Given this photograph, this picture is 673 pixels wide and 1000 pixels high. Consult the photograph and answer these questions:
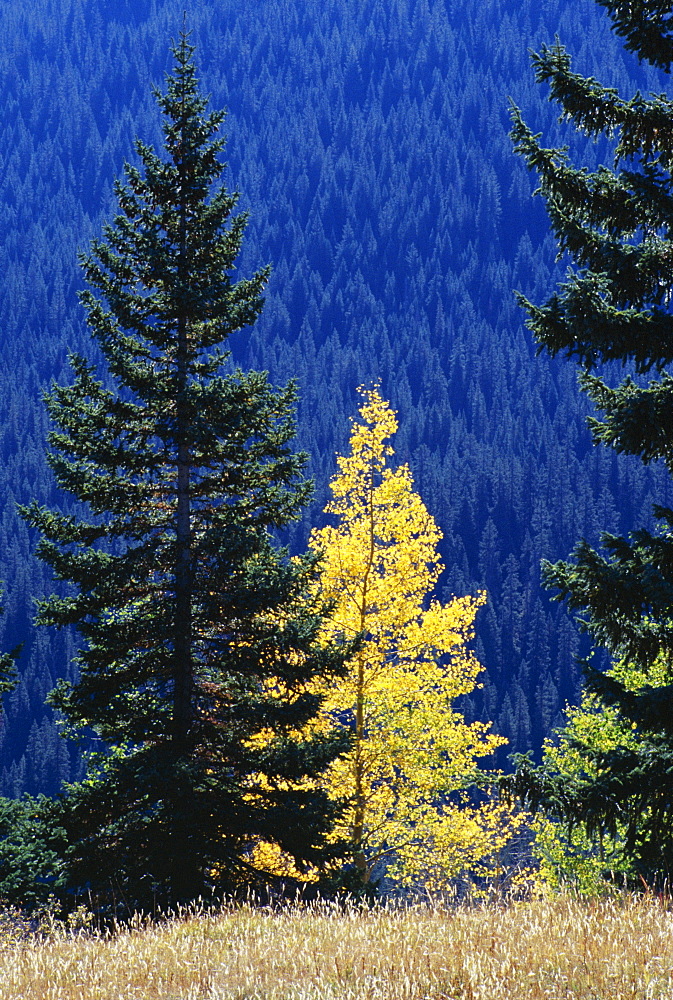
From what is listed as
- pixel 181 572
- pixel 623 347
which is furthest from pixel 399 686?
pixel 623 347

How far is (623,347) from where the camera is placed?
8.69 metres

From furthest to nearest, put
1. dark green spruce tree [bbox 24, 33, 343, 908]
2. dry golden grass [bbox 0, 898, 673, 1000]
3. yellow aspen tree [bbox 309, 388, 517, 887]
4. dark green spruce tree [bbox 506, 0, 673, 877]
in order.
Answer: yellow aspen tree [bbox 309, 388, 517, 887] < dark green spruce tree [bbox 24, 33, 343, 908] < dark green spruce tree [bbox 506, 0, 673, 877] < dry golden grass [bbox 0, 898, 673, 1000]

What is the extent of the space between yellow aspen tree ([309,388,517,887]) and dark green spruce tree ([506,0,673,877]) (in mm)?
8164

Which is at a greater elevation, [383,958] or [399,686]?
[399,686]

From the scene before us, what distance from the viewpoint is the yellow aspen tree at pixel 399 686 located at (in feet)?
56.3

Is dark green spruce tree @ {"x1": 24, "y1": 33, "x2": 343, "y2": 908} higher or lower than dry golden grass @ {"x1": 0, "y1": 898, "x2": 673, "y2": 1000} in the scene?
higher

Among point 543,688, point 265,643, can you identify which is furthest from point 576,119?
point 543,688

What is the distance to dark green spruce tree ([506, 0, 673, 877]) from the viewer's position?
27.5ft

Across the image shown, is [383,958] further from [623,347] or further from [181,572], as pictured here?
[181,572]

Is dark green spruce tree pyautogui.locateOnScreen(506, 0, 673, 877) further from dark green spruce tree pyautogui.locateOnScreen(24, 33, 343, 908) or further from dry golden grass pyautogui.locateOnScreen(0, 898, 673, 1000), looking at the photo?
dark green spruce tree pyautogui.locateOnScreen(24, 33, 343, 908)

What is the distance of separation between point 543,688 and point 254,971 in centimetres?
Result: 18562

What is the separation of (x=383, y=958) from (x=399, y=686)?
11.4m

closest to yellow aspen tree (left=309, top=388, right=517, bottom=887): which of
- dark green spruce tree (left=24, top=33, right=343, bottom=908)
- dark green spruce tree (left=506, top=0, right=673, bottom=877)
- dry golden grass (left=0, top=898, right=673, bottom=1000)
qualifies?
dark green spruce tree (left=24, top=33, right=343, bottom=908)

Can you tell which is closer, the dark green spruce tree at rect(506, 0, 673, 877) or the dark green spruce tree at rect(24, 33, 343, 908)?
the dark green spruce tree at rect(506, 0, 673, 877)
